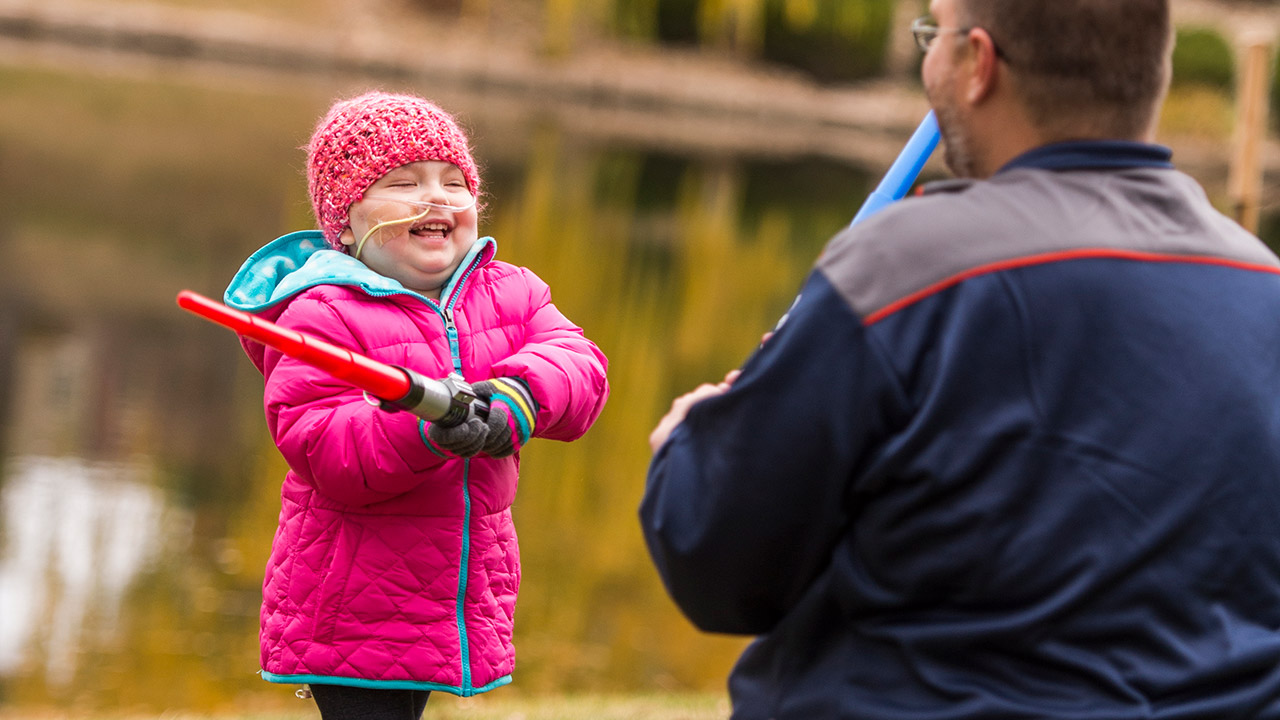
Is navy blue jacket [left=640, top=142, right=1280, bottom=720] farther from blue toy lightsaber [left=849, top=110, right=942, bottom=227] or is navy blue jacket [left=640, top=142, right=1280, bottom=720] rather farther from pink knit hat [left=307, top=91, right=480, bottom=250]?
pink knit hat [left=307, top=91, right=480, bottom=250]

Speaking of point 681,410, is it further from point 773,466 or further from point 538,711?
point 538,711

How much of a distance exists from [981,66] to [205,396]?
8659mm

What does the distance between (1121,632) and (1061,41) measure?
Answer: 0.66m

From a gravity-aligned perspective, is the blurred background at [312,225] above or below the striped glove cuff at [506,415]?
below

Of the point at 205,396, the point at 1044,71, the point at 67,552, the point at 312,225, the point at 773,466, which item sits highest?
the point at 1044,71

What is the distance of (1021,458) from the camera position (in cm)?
162

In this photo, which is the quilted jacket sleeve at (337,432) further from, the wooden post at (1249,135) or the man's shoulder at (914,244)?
the wooden post at (1249,135)

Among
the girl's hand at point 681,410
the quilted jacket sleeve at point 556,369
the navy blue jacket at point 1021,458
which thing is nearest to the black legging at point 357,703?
the quilted jacket sleeve at point 556,369

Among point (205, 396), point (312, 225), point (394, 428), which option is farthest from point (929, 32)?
point (312, 225)

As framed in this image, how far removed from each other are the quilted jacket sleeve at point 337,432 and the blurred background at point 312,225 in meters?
0.77

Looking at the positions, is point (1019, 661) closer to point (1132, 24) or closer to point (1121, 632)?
point (1121, 632)

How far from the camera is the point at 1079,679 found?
163cm

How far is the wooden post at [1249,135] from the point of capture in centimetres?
571

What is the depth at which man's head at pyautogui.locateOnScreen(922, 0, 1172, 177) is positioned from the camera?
1.65 metres
